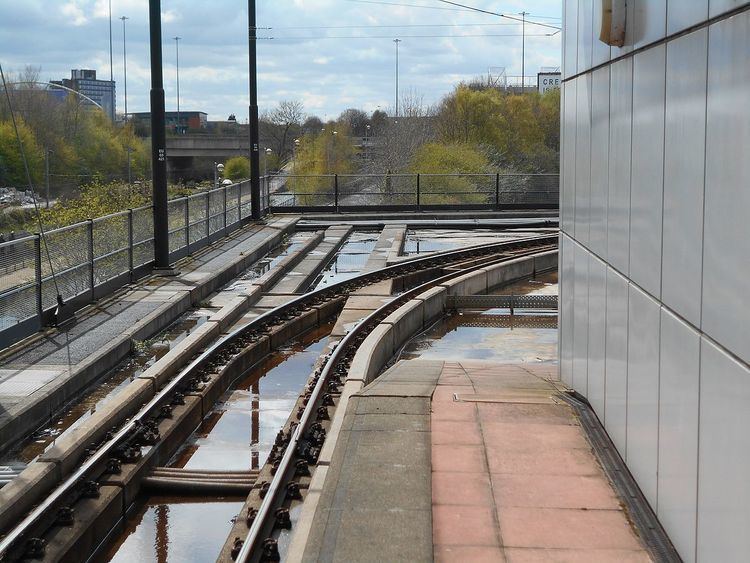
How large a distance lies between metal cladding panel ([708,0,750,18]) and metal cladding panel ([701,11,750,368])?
0.05 metres

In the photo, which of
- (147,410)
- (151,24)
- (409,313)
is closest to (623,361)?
(147,410)

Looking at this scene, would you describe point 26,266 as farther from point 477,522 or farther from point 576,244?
point 477,522

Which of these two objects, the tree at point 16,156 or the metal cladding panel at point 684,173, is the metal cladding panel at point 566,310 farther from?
the tree at point 16,156

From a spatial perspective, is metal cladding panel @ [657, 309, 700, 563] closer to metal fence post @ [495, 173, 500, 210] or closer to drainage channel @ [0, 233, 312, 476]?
drainage channel @ [0, 233, 312, 476]

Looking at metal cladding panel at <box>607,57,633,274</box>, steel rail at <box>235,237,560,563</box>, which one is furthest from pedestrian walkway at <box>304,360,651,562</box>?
metal cladding panel at <box>607,57,633,274</box>

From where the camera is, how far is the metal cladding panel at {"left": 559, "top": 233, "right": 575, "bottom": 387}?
34.8ft

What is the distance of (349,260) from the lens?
87.9ft

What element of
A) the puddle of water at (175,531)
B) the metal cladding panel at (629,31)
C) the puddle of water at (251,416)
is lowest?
the puddle of water at (175,531)

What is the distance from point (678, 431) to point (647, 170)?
1.81 meters

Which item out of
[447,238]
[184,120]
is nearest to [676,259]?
[447,238]

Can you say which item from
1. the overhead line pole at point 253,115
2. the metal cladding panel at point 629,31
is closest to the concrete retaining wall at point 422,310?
the metal cladding panel at point 629,31

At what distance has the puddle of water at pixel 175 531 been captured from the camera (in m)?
7.61

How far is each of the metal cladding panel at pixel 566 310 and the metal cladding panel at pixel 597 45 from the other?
2137 millimetres

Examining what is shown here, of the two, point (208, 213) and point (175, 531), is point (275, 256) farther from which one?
point (175, 531)
